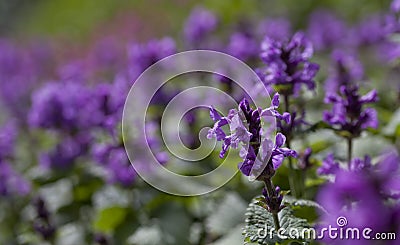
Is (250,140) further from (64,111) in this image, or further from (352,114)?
(64,111)

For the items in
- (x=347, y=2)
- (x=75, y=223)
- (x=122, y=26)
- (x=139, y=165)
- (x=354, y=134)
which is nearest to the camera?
(x=354, y=134)

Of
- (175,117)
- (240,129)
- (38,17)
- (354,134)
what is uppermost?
(38,17)

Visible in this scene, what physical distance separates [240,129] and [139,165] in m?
1.58

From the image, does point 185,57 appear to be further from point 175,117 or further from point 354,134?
point 354,134

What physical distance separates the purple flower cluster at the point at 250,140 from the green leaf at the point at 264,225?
0.53ft

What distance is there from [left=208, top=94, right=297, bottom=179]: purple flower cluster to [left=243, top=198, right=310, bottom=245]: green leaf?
163 mm

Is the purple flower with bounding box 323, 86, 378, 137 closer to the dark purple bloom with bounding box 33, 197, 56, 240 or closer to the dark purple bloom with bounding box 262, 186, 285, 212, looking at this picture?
the dark purple bloom with bounding box 262, 186, 285, 212

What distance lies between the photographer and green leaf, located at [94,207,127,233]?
3.07 m

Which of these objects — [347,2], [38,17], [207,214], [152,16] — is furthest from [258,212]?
[38,17]

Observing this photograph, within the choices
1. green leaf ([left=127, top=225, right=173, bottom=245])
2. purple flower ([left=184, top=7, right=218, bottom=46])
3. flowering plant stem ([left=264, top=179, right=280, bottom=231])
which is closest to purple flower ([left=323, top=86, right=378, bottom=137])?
flowering plant stem ([left=264, top=179, right=280, bottom=231])

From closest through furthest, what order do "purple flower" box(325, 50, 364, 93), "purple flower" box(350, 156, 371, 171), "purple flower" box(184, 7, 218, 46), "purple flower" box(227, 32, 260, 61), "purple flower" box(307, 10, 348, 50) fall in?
"purple flower" box(350, 156, 371, 171)
"purple flower" box(325, 50, 364, 93)
"purple flower" box(227, 32, 260, 61)
"purple flower" box(184, 7, 218, 46)
"purple flower" box(307, 10, 348, 50)

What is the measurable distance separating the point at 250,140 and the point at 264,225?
0.28 meters

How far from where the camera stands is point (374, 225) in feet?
4.15

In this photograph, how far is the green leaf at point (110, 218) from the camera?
3074 mm
